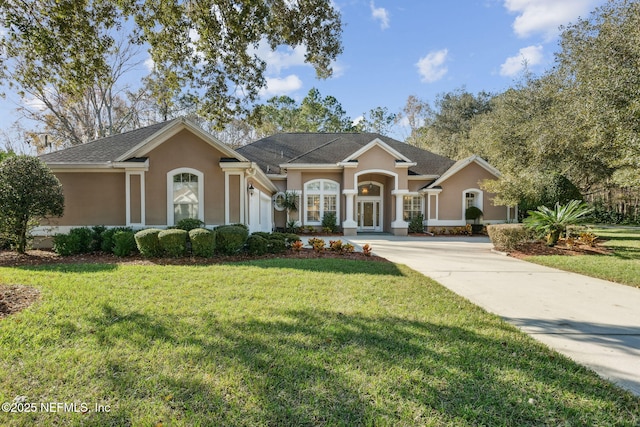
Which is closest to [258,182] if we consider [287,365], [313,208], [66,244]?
[313,208]

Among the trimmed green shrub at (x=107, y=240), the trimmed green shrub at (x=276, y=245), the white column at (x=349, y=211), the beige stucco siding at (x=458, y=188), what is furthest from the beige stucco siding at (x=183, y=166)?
the beige stucco siding at (x=458, y=188)

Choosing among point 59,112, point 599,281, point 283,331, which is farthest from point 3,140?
point 599,281

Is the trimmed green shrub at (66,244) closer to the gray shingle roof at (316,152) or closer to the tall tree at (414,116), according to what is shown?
the gray shingle roof at (316,152)

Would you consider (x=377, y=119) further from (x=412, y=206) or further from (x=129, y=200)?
(x=129, y=200)

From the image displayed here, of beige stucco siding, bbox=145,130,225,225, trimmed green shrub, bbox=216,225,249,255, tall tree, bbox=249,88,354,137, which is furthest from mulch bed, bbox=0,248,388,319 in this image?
tall tree, bbox=249,88,354,137

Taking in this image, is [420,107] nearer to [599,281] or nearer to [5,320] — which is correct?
[599,281]

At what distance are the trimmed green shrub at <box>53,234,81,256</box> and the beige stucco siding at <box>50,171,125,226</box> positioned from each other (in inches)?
86.1

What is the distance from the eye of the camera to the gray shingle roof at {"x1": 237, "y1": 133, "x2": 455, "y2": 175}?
1962 cm

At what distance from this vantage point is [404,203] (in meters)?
20.3

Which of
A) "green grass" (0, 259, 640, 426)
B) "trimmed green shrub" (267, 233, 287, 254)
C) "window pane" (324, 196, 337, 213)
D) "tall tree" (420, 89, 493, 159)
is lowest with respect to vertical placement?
"green grass" (0, 259, 640, 426)

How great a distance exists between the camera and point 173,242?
927cm

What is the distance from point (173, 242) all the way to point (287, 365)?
24.6 feet

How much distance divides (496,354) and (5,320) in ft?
21.0

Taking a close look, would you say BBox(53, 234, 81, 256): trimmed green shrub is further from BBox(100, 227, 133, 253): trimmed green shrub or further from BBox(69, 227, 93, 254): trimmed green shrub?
BBox(100, 227, 133, 253): trimmed green shrub
